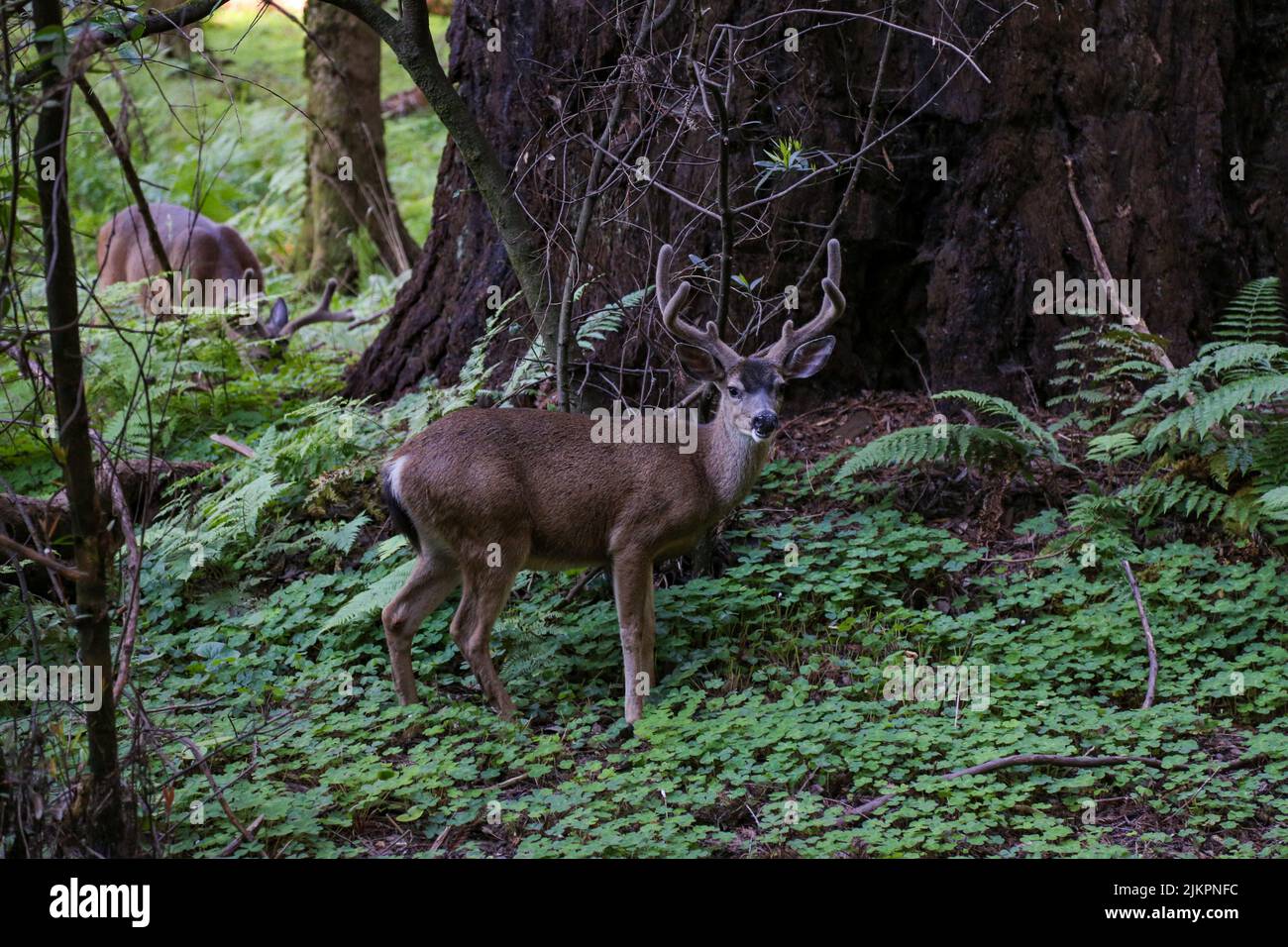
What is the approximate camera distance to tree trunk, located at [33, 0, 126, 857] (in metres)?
4.15

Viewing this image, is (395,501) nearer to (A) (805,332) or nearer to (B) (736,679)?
(B) (736,679)

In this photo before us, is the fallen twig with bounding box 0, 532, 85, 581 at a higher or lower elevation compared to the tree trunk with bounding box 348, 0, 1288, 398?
lower

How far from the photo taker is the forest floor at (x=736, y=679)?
17.0 feet

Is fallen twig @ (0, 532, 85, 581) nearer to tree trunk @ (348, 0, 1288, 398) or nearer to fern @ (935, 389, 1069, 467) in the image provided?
tree trunk @ (348, 0, 1288, 398)

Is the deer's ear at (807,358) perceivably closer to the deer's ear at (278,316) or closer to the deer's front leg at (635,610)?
the deer's front leg at (635,610)

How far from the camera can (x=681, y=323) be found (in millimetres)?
6844

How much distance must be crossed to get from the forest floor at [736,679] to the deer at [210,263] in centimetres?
222

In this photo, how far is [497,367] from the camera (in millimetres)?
8625

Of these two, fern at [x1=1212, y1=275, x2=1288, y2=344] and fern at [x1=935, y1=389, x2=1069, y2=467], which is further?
fern at [x1=1212, y1=275, x2=1288, y2=344]

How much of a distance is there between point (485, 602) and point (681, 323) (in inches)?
69.3

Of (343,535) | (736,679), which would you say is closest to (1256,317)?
(736,679)

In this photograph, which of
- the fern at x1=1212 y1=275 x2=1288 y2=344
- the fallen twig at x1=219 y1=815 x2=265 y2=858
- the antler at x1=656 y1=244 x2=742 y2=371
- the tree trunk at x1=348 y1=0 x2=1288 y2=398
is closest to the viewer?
the fallen twig at x1=219 y1=815 x2=265 y2=858

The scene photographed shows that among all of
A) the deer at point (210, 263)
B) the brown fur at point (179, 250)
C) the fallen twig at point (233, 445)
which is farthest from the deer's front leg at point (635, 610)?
the brown fur at point (179, 250)

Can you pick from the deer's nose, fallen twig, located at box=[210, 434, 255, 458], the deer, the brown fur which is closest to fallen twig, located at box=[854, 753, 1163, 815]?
the deer's nose
